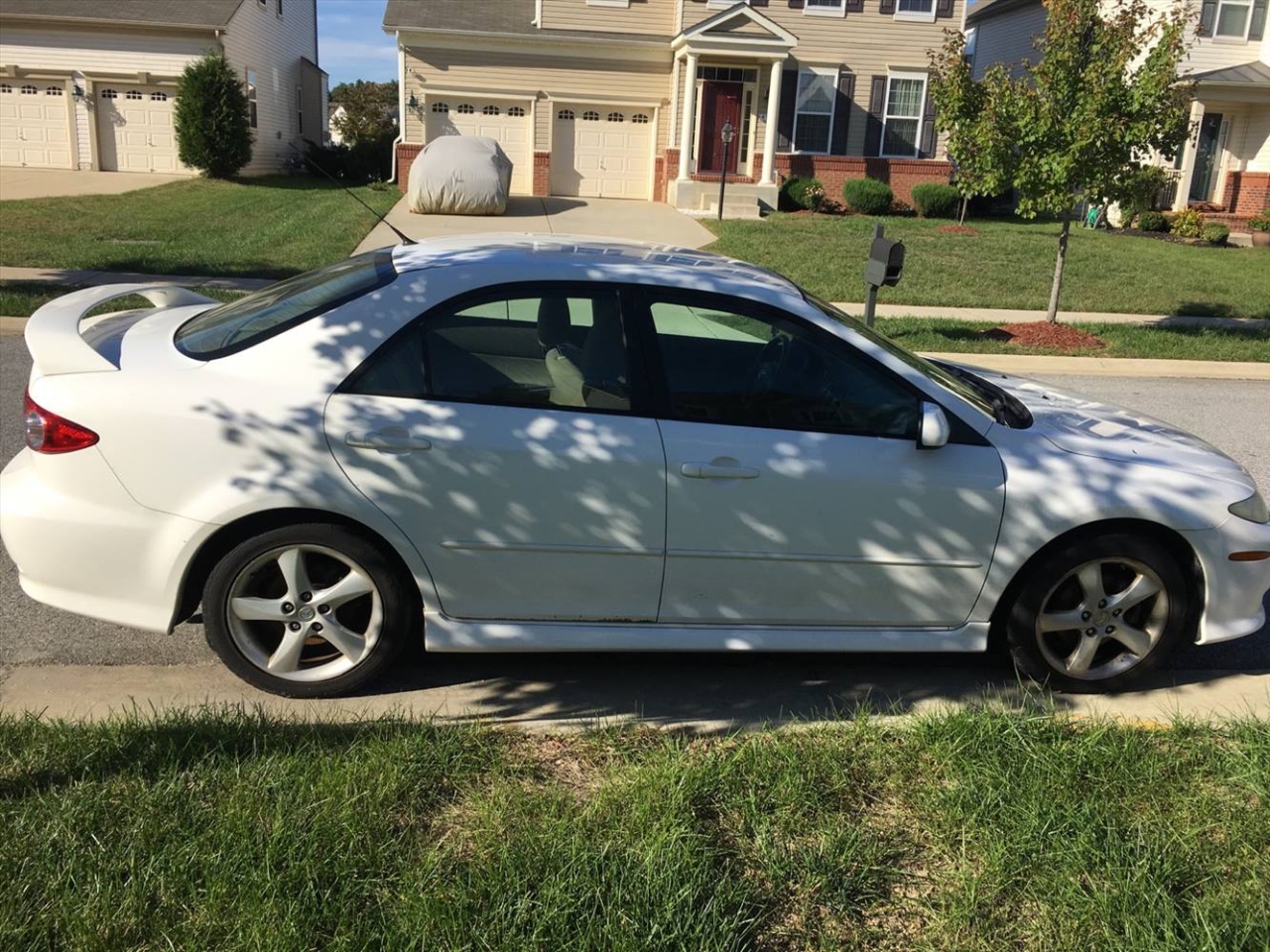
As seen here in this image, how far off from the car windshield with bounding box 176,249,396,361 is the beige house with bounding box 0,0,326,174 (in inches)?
1128

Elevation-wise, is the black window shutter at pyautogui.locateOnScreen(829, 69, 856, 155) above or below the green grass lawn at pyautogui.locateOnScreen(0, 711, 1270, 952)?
above

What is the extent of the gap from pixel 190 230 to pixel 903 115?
18.0m

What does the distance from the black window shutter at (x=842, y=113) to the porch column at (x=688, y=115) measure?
3839 millimetres

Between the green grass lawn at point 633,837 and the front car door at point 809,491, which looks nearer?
the green grass lawn at point 633,837

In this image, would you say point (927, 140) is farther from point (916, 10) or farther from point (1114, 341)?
point (1114, 341)

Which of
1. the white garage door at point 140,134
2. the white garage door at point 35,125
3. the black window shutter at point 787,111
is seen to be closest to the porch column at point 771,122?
the black window shutter at point 787,111

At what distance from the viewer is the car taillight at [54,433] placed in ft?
12.1

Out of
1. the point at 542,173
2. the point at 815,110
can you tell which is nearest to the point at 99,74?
the point at 542,173

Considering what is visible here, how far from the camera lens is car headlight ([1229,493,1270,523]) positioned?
4.11m

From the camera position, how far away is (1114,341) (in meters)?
12.2

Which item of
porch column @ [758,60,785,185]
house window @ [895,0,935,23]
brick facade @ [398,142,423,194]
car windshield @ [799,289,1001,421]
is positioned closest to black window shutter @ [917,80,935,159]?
house window @ [895,0,935,23]

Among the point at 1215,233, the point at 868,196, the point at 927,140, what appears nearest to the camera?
the point at 1215,233

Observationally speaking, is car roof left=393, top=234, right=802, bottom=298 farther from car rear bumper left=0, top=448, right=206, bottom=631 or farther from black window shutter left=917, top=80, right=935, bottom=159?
black window shutter left=917, top=80, right=935, bottom=159

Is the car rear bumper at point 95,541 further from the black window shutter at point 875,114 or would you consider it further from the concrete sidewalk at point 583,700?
the black window shutter at point 875,114
